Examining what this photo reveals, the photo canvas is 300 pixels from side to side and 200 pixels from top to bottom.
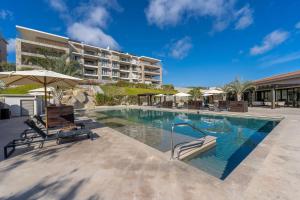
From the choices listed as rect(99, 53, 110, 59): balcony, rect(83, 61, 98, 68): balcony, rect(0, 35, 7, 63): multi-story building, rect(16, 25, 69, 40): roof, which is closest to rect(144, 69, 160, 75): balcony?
rect(99, 53, 110, 59): balcony

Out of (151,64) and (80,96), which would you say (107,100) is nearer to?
(80,96)

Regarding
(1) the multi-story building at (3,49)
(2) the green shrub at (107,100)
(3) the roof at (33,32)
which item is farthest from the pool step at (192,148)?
(1) the multi-story building at (3,49)

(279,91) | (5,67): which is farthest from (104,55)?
(279,91)

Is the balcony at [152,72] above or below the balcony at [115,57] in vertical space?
below

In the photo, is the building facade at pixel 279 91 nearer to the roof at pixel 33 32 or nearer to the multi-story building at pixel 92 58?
the multi-story building at pixel 92 58

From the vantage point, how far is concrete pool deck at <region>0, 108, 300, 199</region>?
2.72 meters

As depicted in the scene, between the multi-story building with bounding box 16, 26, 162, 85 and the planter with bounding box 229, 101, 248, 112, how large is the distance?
27.0 m

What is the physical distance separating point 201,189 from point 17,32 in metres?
51.1

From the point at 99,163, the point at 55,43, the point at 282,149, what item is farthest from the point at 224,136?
the point at 55,43

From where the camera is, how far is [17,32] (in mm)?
37875

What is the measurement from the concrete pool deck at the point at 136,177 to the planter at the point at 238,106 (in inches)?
449

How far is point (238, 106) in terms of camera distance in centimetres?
1548

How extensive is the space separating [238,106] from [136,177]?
49.9 ft

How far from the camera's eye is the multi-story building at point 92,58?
3544 cm
